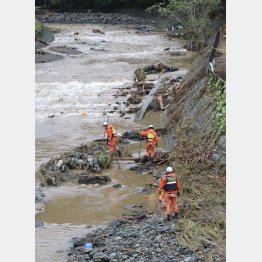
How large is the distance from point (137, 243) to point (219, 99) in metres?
8.39

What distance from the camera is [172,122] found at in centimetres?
2094

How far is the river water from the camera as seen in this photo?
13547 mm

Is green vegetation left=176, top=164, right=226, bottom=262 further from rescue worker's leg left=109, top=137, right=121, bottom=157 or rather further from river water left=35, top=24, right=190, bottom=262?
rescue worker's leg left=109, top=137, right=121, bottom=157

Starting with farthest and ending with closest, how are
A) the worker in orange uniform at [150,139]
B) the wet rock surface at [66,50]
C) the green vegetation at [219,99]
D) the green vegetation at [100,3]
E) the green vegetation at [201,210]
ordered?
the green vegetation at [100,3] < the wet rock surface at [66,50] < the worker in orange uniform at [150,139] < the green vegetation at [219,99] < the green vegetation at [201,210]

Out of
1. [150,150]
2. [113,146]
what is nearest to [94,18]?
[113,146]

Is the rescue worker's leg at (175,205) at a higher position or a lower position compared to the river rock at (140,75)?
lower

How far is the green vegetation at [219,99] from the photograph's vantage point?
1644cm

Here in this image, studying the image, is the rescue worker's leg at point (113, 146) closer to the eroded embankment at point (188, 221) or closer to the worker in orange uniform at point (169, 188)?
the eroded embankment at point (188, 221)

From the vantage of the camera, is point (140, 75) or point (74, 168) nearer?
point (74, 168)

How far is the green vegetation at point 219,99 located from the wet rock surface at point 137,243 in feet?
15.7

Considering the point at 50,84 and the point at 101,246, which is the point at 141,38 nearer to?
the point at 50,84

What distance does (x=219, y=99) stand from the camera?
17797 mm

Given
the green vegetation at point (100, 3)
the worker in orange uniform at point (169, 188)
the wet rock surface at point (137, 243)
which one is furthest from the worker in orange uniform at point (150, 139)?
the green vegetation at point (100, 3)

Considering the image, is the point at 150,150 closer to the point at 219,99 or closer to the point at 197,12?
the point at 219,99
